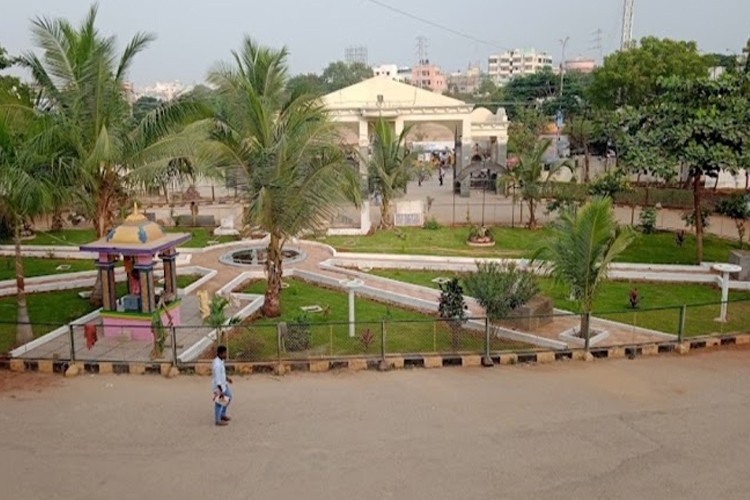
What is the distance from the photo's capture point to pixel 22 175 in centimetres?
1294

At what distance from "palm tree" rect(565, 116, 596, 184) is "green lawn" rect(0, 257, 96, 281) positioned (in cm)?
3140

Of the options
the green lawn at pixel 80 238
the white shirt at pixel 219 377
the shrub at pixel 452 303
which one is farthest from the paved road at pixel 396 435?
the green lawn at pixel 80 238

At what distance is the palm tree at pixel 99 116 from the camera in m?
15.2

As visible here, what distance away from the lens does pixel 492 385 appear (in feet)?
39.0

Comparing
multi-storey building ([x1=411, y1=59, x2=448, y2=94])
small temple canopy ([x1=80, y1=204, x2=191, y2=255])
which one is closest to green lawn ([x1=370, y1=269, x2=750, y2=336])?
small temple canopy ([x1=80, y1=204, x2=191, y2=255])

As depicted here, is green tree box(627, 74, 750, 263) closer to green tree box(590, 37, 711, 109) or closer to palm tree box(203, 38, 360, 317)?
palm tree box(203, 38, 360, 317)

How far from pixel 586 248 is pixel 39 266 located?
16.6 meters

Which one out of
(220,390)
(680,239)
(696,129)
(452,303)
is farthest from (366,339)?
(680,239)

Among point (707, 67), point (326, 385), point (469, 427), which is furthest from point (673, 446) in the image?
point (707, 67)

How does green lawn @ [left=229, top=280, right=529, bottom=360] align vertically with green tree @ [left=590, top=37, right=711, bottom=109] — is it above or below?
below

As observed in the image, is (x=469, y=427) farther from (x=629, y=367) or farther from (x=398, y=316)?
(x=398, y=316)

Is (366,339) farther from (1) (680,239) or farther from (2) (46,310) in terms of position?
(1) (680,239)

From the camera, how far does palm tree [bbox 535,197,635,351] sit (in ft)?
45.3

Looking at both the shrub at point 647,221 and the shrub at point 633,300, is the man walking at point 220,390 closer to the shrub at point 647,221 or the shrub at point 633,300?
the shrub at point 633,300
